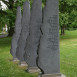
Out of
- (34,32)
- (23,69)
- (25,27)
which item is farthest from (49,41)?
(25,27)

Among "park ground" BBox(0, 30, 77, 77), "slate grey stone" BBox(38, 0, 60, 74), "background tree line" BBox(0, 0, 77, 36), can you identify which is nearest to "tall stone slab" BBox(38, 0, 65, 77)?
"slate grey stone" BBox(38, 0, 60, 74)

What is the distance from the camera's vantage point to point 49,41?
7219 millimetres

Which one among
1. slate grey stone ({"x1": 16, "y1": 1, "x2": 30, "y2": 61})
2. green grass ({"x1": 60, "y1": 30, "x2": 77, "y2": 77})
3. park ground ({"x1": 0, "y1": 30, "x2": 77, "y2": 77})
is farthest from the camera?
slate grey stone ({"x1": 16, "y1": 1, "x2": 30, "y2": 61})

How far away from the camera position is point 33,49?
9047 mm

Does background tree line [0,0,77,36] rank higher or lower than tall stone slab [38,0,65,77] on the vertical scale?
higher

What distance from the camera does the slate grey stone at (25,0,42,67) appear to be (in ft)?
Answer: 29.0

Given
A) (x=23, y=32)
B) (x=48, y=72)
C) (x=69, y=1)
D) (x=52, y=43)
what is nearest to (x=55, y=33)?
(x=52, y=43)

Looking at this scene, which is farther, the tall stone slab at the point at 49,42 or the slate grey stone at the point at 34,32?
the slate grey stone at the point at 34,32

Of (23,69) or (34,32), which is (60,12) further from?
(34,32)

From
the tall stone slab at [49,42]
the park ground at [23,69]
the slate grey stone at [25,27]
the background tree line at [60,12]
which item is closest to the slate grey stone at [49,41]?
the tall stone slab at [49,42]

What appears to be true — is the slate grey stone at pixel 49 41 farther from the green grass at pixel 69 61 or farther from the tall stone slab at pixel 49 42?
the green grass at pixel 69 61

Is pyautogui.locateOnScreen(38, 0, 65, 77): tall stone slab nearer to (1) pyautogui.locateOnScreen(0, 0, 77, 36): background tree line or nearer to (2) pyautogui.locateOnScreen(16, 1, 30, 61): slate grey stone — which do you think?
(2) pyautogui.locateOnScreen(16, 1, 30, 61): slate grey stone

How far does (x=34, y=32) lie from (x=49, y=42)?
1871 millimetres

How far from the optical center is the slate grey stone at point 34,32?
884 cm
